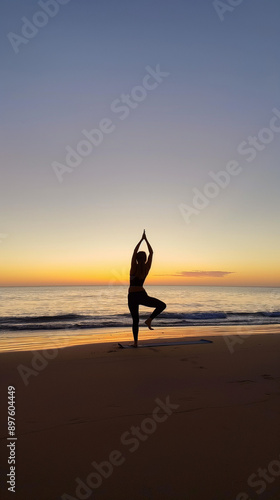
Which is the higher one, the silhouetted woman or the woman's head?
the woman's head

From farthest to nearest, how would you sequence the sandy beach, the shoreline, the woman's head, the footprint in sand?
the shoreline < the woman's head < the footprint in sand < the sandy beach

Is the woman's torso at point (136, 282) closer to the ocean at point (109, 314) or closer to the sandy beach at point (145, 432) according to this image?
the sandy beach at point (145, 432)

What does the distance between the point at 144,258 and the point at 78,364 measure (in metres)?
2.81

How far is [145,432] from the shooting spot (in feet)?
10.8

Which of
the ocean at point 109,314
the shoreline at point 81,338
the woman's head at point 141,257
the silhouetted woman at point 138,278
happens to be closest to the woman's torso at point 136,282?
the silhouetted woman at point 138,278

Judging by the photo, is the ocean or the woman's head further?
the ocean

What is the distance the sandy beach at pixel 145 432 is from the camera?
248cm

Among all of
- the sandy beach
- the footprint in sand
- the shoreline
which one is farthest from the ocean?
the footprint in sand

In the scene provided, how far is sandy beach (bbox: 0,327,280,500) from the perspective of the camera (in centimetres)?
248

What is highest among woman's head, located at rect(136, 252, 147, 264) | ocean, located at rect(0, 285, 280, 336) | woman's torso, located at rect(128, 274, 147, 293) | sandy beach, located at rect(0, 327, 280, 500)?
woman's head, located at rect(136, 252, 147, 264)

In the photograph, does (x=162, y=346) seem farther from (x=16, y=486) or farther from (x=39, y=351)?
(x=16, y=486)

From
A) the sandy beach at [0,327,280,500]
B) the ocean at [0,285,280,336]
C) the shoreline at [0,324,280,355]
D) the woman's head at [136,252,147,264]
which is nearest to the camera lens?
the sandy beach at [0,327,280,500]

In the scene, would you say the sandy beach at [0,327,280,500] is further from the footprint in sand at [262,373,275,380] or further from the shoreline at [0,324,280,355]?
the shoreline at [0,324,280,355]

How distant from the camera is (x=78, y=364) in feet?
20.6
